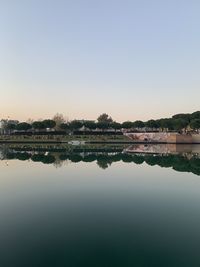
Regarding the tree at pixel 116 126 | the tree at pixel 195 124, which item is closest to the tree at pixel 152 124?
the tree at pixel 116 126

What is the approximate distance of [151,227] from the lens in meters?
7.32

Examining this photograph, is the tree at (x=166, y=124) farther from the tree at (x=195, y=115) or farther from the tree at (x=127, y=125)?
the tree at (x=127, y=125)

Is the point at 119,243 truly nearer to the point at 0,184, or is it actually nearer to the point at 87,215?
the point at 87,215

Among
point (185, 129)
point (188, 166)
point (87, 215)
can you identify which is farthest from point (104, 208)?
point (185, 129)

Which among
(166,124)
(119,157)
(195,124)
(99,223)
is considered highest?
(166,124)

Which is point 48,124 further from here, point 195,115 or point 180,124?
point 195,115

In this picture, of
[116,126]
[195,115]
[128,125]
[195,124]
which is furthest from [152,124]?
[195,124]

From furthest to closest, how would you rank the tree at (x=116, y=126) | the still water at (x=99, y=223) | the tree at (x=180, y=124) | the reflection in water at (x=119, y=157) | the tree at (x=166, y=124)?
the tree at (x=116, y=126)
the tree at (x=166, y=124)
the tree at (x=180, y=124)
the reflection in water at (x=119, y=157)
the still water at (x=99, y=223)

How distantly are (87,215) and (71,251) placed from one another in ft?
8.21

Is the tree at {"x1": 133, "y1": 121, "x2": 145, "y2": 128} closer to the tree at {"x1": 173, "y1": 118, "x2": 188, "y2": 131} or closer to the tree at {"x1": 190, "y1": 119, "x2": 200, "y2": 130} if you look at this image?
the tree at {"x1": 173, "y1": 118, "x2": 188, "y2": 131}

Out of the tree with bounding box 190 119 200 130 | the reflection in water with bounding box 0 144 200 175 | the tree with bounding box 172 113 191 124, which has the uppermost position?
the tree with bounding box 172 113 191 124

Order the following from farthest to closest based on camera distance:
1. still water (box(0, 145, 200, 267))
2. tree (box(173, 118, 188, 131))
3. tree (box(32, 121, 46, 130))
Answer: tree (box(32, 121, 46, 130))
tree (box(173, 118, 188, 131))
still water (box(0, 145, 200, 267))

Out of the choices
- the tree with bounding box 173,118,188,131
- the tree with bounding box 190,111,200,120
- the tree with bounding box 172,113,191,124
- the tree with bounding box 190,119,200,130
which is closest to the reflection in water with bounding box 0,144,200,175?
the tree with bounding box 190,119,200,130

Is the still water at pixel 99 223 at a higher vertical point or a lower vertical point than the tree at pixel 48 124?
lower
